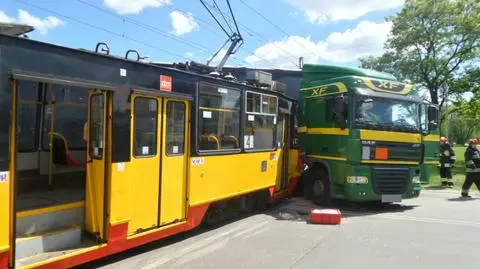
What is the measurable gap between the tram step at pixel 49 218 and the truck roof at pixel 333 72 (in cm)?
762

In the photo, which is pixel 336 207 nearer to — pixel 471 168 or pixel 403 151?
pixel 403 151

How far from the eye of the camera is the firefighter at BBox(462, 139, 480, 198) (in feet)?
46.5

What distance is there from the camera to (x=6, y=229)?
501cm

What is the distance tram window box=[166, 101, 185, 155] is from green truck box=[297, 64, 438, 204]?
4518 millimetres

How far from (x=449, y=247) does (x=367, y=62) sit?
1110 inches

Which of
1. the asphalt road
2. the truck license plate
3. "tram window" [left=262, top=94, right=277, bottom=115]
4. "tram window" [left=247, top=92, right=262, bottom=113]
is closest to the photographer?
the asphalt road

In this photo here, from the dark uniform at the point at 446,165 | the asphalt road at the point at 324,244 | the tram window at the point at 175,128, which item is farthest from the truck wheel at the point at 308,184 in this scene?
the dark uniform at the point at 446,165

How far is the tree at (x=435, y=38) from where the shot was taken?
28703mm

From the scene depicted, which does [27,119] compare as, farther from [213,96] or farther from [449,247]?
[449,247]

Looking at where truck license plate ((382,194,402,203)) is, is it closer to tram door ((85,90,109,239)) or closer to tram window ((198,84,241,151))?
tram window ((198,84,241,151))

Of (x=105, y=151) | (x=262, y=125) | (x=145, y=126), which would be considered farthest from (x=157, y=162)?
(x=262, y=125)

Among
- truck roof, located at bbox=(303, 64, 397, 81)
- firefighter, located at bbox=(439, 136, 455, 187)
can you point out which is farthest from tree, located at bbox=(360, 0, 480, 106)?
truck roof, located at bbox=(303, 64, 397, 81)

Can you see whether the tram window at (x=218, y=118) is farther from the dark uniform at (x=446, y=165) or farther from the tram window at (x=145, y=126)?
the dark uniform at (x=446, y=165)

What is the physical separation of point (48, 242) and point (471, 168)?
40.1ft
